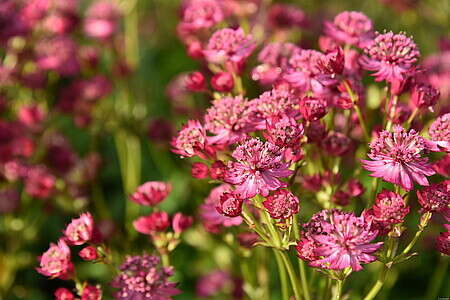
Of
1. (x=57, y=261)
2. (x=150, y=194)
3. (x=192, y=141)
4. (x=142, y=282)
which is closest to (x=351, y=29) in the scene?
(x=192, y=141)

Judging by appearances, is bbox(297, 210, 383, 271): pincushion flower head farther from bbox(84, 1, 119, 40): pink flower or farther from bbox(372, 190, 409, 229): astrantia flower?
bbox(84, 1, 119, 40): pink flower

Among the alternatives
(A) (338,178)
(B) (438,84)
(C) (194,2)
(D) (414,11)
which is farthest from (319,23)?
(A) (338,178)

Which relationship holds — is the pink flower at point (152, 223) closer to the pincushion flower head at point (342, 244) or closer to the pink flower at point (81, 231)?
the pink flower at point (81, 231)

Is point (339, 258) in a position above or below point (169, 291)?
above

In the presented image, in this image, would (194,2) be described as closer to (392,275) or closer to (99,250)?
(99,250)

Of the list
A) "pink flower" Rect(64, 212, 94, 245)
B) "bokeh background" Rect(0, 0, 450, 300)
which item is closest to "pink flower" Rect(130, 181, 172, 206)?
"pink flower" Rect(64, 212, 94, 245)
